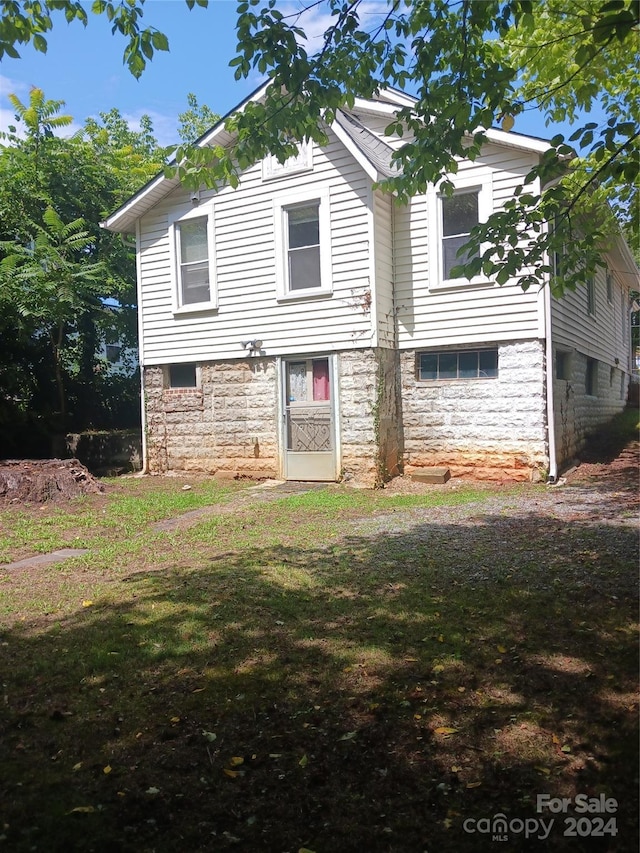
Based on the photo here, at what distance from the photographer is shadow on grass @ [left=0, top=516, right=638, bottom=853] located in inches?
95.6

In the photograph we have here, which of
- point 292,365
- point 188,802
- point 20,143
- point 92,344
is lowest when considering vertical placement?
point 188,802

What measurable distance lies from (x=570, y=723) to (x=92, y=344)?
15.9m

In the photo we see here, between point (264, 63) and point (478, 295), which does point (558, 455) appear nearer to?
point (478, 295)

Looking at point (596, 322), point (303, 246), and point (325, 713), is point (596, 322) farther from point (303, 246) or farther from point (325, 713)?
point (325, 713)

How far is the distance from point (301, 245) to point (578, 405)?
708 cm

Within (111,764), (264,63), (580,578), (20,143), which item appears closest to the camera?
(111,764)

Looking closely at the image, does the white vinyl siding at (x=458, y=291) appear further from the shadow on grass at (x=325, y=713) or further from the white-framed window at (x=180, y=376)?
the shadow on grass at (x=325, y=713)

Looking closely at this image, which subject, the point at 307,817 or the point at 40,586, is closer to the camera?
the point at 307,817

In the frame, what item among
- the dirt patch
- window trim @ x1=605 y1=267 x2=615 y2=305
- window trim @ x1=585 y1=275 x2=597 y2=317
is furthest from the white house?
window trim @ x1=605 y1=267 x2=615 y2=305

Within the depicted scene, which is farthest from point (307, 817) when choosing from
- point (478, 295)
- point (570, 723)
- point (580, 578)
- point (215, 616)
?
point (478, 295)

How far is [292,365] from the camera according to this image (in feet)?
40.2

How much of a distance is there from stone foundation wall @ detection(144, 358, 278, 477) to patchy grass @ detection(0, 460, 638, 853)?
5989 millimetres

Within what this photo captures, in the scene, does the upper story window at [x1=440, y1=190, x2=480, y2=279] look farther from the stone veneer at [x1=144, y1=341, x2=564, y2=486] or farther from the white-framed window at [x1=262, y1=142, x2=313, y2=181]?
the white-framed window at [x1=262, y1=142, x2=313, y2=181]

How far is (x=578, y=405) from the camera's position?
45.3ft
